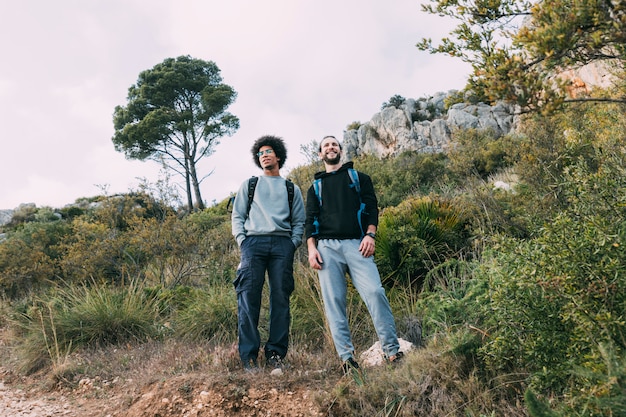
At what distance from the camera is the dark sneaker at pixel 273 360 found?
3.70 meters

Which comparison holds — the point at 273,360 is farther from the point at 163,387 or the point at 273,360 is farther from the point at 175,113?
the point at 175,113

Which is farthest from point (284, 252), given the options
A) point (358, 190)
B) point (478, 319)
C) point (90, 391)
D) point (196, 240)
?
point (196, 240)

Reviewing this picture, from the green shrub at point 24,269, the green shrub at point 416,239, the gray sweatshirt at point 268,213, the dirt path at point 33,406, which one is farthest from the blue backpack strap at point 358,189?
the green shrub at point 24,269

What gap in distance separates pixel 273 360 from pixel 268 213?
126 centimetres

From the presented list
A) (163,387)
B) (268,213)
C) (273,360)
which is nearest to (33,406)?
(163,387)

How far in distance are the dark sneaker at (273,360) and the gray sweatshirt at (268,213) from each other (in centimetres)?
97

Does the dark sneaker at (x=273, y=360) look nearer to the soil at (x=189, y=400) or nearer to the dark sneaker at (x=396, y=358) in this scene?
the soil at (x=189, y=400)

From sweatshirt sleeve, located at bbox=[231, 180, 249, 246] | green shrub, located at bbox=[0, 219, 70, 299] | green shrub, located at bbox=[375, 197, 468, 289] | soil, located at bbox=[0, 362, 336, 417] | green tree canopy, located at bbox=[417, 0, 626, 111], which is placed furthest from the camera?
green shrub, located at bbox=[0, 219, 70, 299]

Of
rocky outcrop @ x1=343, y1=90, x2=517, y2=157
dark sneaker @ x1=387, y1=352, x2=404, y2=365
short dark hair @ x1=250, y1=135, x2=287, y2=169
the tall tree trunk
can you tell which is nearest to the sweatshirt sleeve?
short dark hair @ x1=250, y1=135, x2=287, y2=169

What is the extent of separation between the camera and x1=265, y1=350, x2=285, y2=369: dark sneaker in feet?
12.1

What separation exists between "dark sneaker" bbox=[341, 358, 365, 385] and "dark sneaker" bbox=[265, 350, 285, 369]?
0.56m

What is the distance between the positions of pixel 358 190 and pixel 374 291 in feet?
2.86

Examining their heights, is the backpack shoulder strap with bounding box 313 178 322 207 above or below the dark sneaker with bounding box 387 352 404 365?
above

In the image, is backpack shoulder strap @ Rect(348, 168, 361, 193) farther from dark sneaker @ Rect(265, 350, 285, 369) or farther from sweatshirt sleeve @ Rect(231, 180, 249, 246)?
dark sneaker @ Rect(265, 350, 285, 369)
